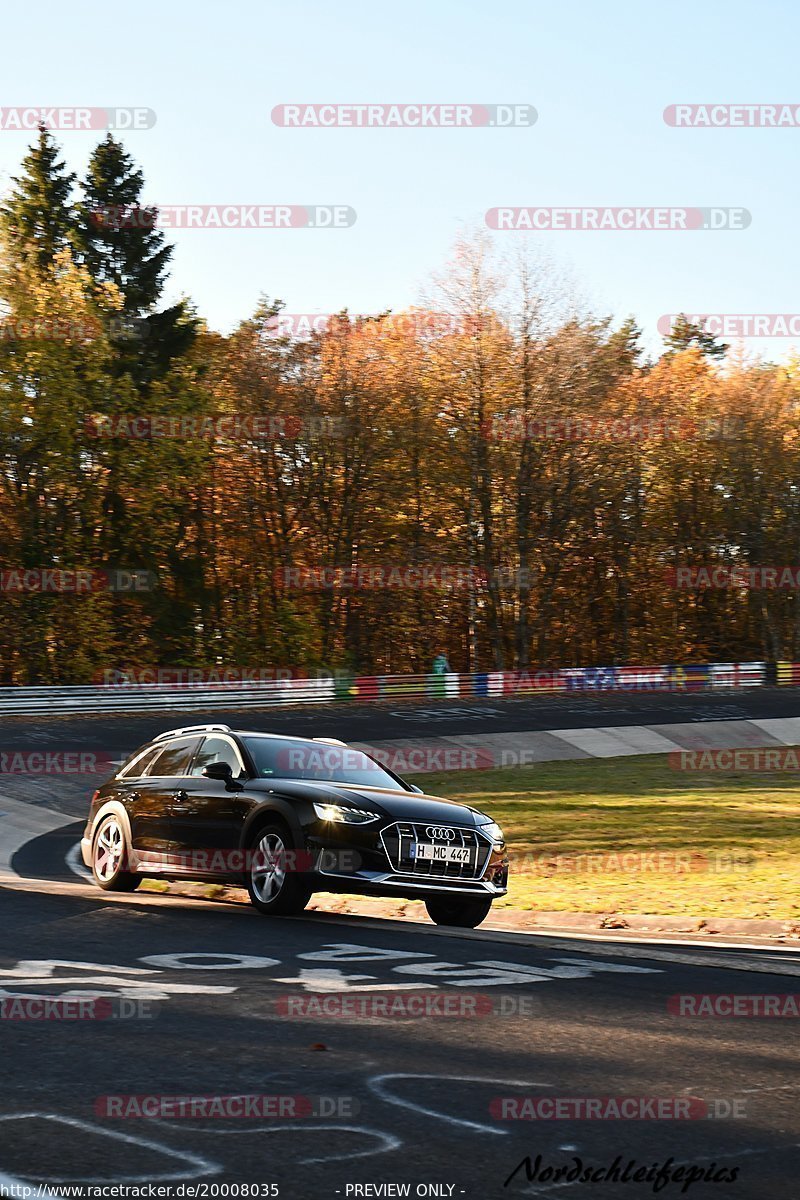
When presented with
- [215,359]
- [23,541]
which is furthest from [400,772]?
[215,359]

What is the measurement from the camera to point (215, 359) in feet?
179

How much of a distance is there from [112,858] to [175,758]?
107 cm

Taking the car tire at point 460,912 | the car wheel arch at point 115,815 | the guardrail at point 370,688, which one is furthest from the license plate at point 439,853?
A: the guardrail at point 370,688

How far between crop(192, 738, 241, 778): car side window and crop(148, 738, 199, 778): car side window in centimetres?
15

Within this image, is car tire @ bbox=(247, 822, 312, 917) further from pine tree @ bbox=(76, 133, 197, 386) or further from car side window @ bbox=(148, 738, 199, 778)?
pine tree @ bbox=(76, 133, 197, 386)

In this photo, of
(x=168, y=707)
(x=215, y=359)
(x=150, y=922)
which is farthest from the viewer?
(x=215, y=359)

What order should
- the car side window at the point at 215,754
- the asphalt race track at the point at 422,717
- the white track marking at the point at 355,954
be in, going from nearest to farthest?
the white track marking at the point at 355,954 → the car side window at the point at 215,754 → the asphalt race track at the point at 422,717

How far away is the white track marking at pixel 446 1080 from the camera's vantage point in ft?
17.4

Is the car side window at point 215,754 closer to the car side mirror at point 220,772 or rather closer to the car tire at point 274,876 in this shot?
the car side mirror at point 220,772

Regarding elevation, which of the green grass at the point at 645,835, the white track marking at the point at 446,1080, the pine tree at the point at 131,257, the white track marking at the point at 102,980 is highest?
the pine tree at the point at 131,257

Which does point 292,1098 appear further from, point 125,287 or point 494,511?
point 125,287

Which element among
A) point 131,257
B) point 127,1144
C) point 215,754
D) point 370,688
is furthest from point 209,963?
point 131,257

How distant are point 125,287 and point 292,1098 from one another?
52753 mm

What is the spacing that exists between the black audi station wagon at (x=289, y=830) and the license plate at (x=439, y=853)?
0.03ft
